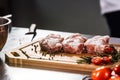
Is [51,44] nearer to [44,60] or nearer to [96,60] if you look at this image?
[44,60]

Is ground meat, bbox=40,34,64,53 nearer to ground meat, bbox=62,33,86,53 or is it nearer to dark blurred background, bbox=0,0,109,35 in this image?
ground meat, bbox=62,33,86,53

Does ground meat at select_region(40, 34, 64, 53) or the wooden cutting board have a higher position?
ground meat at select_region(40, 34, 64, 53)

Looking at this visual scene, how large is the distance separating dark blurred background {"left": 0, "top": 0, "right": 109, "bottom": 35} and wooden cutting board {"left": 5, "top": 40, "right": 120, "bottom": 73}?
1868 millimetres

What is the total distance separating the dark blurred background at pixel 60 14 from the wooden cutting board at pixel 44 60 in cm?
187

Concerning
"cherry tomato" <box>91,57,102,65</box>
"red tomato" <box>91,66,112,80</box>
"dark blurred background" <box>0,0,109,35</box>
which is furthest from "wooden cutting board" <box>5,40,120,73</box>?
"dark blurred background" <box>0,0,109,35</box>

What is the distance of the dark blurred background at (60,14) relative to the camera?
3211mm

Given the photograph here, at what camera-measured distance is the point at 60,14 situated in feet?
10.7

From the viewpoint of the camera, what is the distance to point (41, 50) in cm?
140

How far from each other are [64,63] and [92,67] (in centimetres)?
11

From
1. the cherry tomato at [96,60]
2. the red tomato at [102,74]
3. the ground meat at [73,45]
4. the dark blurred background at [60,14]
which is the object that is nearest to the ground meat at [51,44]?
the ground meat at [73,45]

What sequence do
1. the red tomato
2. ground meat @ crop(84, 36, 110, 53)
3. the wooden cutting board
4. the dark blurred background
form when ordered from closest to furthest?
the red tomato, the wooden cutting board, ground meat @ crop(84, 36, 110, 53), the dark blurred background

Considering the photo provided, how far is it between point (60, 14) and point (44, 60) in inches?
79.6

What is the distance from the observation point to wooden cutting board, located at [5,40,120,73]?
124 centimetres

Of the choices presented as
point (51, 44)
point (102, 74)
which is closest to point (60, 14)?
point (51, 44)
